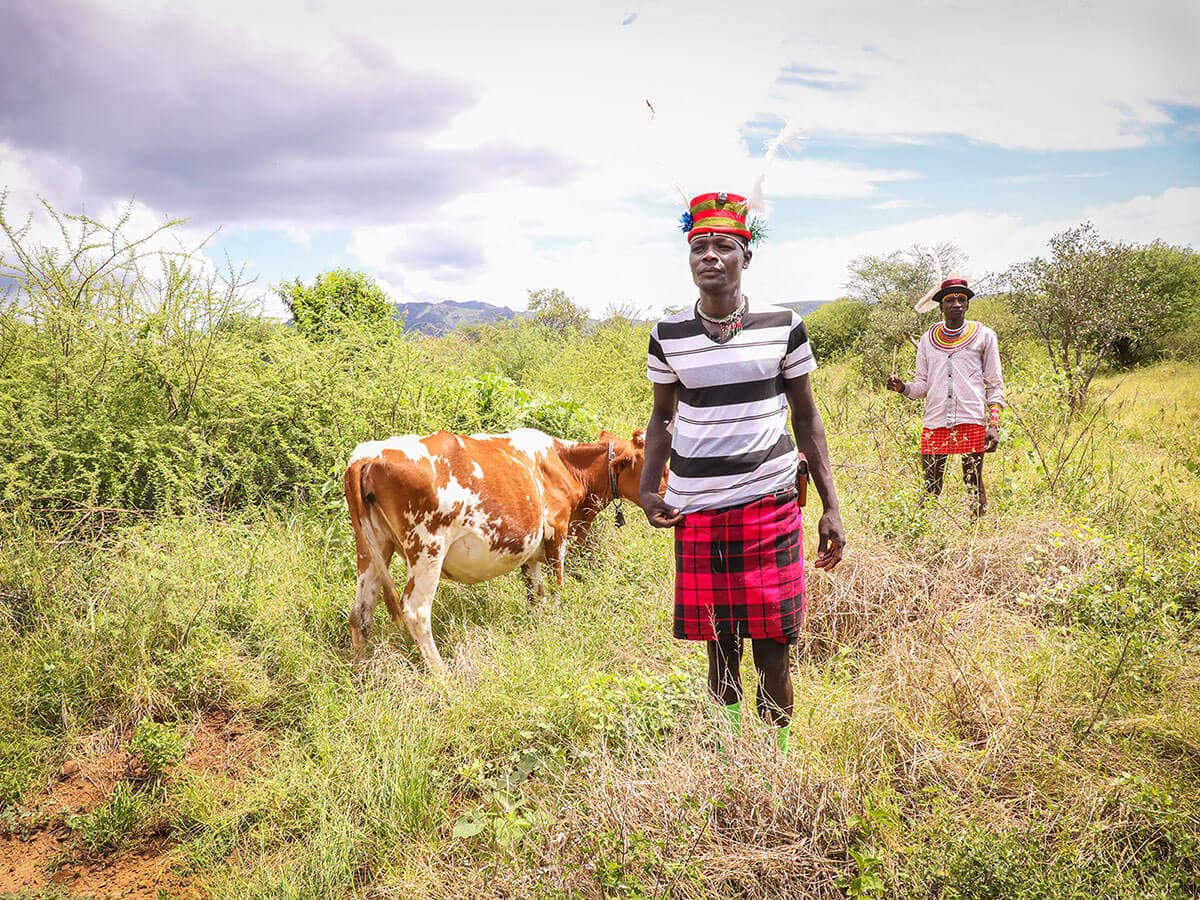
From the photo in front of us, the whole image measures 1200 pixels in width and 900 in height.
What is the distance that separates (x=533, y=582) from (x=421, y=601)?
1043 mm

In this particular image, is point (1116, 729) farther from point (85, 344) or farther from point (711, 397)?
point (85, 344)

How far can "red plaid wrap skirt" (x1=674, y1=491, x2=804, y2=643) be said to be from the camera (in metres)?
2.48

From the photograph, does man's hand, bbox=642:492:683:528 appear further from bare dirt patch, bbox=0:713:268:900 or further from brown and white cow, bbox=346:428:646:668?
bare dirt patch, bbox=0:713:268:900

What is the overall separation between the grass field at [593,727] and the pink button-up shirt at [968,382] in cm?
70

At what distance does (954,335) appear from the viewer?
5.22 meters

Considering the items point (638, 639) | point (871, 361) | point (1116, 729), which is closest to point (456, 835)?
point (638, 639)

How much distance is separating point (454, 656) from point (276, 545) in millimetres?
1664

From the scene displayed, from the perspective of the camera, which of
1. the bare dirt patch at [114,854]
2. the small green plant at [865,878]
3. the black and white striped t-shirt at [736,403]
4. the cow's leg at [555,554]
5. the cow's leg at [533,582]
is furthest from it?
the cow's leg at [555,554]

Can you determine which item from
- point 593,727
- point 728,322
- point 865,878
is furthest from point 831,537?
point 593,727

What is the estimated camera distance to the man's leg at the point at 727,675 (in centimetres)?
264

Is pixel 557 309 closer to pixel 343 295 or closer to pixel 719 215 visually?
pixel 343 295

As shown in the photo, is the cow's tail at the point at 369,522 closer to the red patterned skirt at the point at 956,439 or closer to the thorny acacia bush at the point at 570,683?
the thorny acacia bush at the point at 570,683

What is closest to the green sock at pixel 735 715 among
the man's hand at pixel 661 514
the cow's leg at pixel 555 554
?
the man's hand at pixel 661 514

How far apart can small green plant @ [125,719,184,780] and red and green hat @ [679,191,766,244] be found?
3149mm
